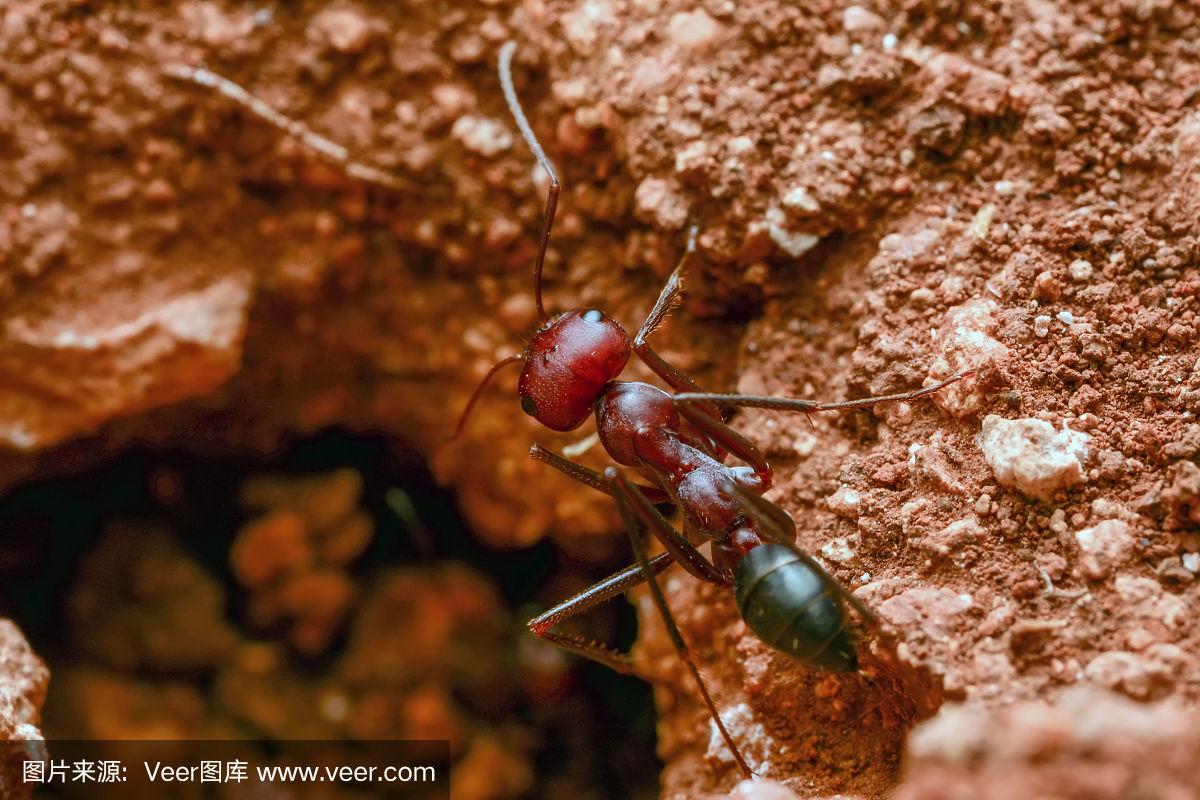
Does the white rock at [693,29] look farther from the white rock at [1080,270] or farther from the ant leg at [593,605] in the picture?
the ant leg at [593,605]

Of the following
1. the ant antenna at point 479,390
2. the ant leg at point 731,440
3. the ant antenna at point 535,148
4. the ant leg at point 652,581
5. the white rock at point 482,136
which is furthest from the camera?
the white rock at point 482,136

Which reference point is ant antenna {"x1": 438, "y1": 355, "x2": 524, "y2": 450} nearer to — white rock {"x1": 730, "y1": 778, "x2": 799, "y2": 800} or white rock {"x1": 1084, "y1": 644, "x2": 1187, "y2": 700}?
white rock {"x1": 730, "y1": 778, "x2": 799, "y2": 800}

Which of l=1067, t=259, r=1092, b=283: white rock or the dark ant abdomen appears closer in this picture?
the dark ant abdomen

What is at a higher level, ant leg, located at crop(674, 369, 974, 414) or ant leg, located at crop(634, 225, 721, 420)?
ant leg, located at crop(674, 369, 974, 414)

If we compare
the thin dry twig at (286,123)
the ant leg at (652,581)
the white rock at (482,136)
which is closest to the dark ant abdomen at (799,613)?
the ant leg at (652,581)

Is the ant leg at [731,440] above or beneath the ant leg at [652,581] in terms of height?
above

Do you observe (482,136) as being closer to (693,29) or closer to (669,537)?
(693,29)

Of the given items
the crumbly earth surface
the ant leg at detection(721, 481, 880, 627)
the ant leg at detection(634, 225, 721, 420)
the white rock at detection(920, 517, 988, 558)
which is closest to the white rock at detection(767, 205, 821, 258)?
the crumbly earth surface
